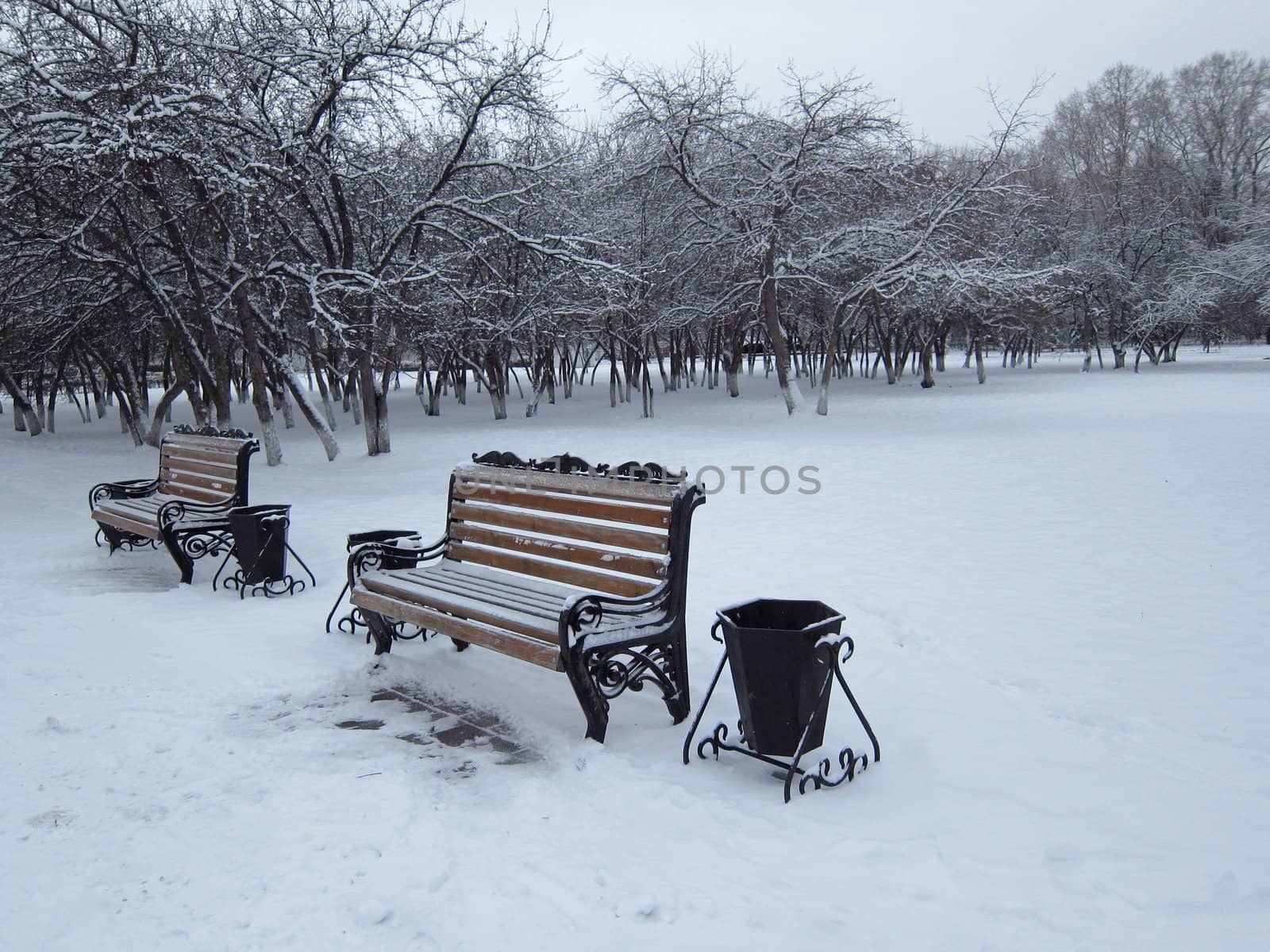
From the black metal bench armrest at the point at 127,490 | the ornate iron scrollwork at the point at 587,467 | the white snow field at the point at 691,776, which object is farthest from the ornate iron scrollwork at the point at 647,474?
the black metal bench armrest at the point at 127,490


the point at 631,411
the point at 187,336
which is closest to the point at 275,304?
the point at 187,336

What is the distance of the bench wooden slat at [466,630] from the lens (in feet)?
12.1

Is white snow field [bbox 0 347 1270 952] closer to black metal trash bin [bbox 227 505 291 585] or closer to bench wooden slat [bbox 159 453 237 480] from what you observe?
black metal trash bin [bbox 227 505 291 585]

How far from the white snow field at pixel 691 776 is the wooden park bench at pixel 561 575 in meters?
0.34

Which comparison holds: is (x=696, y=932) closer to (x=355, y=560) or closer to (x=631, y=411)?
(x=355, y=560)

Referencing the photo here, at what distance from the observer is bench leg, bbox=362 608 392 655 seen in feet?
15.8

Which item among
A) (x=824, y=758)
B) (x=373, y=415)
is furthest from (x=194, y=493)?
(x=373, y=415)

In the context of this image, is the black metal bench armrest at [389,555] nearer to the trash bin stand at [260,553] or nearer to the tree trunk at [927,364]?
the trash bin stand at [260,553]

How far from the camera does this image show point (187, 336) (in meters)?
14.4

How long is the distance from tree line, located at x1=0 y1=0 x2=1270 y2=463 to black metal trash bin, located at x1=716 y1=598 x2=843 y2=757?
10086mm

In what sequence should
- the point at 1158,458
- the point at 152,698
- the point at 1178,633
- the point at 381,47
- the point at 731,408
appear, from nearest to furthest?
the point at 152,698
the point at 1178,633
the point at 1158,458
the point at 381,47
the point at 731,408

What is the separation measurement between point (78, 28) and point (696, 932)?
1459cm

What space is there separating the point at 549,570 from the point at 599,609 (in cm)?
83

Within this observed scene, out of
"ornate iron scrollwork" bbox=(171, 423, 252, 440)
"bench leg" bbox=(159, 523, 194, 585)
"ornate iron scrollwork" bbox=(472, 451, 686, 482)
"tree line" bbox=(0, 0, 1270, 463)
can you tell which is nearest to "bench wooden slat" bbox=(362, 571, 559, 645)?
"ornate iron scrollwork" bbox=(472, 451, 686, 482)
